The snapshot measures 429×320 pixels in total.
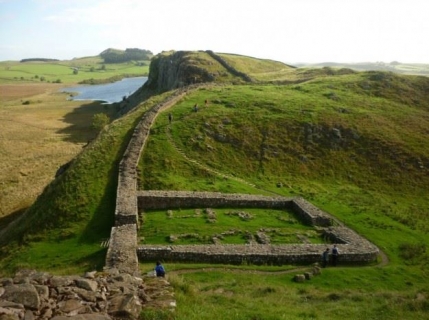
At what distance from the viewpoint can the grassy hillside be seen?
73.4 feet

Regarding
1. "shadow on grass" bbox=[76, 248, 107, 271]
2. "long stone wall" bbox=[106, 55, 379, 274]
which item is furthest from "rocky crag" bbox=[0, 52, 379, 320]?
"shadow on grass" bbox=[76, 248, 107, 271]

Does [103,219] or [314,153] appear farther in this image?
[314,153]

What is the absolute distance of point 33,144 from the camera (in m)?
85.6

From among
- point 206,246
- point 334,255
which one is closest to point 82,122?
point 206,246

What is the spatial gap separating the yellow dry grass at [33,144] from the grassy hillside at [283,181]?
14.9m

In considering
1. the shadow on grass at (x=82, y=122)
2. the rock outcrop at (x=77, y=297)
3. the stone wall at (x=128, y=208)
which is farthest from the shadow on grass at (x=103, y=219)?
the shadow on grass at (x=82, y=122)

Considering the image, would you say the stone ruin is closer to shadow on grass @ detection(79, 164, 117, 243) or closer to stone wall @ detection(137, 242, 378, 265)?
stone wall @ detection(137, 242, 378, 265)

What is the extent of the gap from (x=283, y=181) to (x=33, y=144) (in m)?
58.3

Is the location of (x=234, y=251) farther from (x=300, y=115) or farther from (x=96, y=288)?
(x=300, y=115)

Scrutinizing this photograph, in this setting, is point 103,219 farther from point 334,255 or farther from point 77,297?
point 77,297

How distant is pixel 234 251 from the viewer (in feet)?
92.3

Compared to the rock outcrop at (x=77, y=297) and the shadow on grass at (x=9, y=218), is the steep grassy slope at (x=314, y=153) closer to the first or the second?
the shadow on grass at (x=9, y=218)

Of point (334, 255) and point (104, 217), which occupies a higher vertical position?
point (104, 217)

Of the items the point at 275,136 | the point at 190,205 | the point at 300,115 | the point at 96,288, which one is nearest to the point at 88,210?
the point at 190,205
